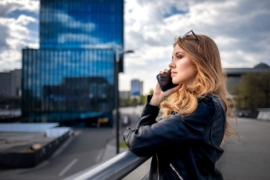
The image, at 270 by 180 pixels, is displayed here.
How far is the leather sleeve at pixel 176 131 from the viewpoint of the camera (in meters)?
0.98

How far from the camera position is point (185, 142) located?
3.22ft

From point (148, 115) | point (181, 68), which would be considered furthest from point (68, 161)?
point (181, 68)

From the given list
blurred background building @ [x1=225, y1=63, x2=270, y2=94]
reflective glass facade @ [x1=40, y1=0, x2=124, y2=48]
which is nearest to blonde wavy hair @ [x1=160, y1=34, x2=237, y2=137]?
blurred background building @ [x1=225, y1=63, x2=270, y2=94]

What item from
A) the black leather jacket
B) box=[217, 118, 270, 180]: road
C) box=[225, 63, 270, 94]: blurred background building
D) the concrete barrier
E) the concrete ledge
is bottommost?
the concrete ledge

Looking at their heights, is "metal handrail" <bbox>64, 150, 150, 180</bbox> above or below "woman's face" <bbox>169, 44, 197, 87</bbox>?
below

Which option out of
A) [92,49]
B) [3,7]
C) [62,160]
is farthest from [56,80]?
[3,7]

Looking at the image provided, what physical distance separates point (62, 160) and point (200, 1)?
20.9 m

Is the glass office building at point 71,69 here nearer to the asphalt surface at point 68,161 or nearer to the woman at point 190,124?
the asphalt surface at point 68,161

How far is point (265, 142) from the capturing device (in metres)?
2.78

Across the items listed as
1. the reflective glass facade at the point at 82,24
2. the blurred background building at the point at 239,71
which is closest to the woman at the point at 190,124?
the blurred background building at the point at 239,71

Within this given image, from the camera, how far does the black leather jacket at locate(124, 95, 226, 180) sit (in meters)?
0.98

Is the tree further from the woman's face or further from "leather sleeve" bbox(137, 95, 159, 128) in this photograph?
"leather sleeve" bbox(137, 95, 159, 128)

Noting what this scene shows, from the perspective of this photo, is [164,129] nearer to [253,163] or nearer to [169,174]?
[169,174]

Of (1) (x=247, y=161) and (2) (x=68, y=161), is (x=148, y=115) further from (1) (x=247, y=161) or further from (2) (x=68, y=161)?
(2) (x=68, y=161)
